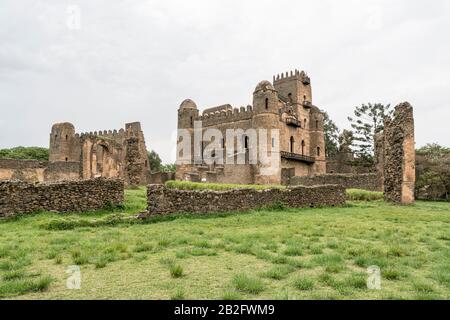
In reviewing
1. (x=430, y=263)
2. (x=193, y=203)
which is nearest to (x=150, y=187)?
(x=193, y=203)

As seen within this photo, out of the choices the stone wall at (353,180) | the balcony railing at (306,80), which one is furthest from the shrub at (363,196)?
the balcony railing at (306,80)

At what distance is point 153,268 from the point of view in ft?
20.7

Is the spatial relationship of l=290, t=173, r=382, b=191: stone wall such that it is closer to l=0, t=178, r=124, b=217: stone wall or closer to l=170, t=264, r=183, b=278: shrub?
l=0, t=178, r=124, b=217: stone wall

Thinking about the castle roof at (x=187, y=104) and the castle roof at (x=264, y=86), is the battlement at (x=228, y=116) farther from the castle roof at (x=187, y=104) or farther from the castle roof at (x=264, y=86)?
the castle roof at (x=264, y=86)

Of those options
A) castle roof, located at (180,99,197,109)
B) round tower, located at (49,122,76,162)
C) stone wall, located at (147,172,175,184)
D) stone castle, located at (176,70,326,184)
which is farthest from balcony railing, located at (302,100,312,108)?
round tower, located at (49,122,76,162)

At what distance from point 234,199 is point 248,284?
9818mm

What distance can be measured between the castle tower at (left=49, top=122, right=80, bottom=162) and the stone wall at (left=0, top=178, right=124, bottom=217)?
4517 centimetres

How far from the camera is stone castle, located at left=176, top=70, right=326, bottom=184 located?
37.7m

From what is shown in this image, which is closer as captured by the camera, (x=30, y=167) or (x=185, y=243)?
(x=185, y=243)

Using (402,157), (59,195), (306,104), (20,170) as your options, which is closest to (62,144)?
(20,170)

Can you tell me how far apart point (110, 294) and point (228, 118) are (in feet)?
152

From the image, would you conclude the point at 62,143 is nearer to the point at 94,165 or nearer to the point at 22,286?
the point at 94,165

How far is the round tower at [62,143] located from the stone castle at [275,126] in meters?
19.2

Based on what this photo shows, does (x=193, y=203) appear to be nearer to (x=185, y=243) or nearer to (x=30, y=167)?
(x=185, y=243)
